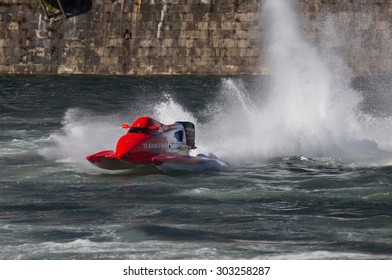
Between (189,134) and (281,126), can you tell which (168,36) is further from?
(189,134)

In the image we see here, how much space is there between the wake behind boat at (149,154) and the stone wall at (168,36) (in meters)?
29.8

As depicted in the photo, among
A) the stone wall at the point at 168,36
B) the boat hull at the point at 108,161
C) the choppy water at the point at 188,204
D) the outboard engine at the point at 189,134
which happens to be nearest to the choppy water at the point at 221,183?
the choppy water at the point at 188,204

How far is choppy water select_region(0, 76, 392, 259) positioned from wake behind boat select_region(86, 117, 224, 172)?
33 centimetres

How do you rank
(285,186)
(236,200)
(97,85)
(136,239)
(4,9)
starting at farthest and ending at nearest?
(4,9) < (97,85) < (285,186) < (236,200) < (136,239)

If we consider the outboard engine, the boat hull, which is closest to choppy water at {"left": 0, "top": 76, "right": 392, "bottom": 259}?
the boat hull

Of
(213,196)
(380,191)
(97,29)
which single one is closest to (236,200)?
(213,196)

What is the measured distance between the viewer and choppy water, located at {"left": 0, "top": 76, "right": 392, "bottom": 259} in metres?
21.5

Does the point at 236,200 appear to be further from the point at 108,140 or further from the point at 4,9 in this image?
the point at 4,9

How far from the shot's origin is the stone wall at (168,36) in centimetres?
5988

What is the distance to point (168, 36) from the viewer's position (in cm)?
6197

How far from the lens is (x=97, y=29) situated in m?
62.8

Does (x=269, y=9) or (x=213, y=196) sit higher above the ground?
(x=269, y=9)

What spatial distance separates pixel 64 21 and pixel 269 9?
10208 millimetres

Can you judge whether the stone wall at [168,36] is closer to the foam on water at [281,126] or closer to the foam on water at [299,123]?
the foam on water at [299,123]
